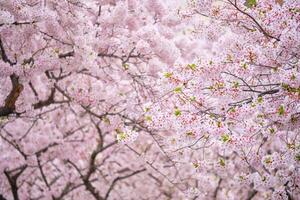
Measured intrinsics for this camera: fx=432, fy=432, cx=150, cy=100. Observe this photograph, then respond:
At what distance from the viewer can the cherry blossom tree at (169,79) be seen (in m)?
4.38

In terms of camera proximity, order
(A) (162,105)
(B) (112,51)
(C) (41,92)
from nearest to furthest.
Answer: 1. (A) (162,105)
2. (B) (112,51)
3. (C) (41,92)

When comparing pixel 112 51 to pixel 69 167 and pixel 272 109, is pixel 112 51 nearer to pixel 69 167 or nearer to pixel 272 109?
pixel 272 109

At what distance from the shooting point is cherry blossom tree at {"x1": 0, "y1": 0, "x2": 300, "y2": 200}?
4.38 meters

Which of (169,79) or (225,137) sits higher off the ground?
(169,79)

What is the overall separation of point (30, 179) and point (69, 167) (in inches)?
58.2

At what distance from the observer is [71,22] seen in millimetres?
6699

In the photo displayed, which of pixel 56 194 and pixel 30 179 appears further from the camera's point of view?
pixel 30 179

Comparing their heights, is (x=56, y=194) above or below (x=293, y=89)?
above

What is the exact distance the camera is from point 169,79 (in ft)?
15.7

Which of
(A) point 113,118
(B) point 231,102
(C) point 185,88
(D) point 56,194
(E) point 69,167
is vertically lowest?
(B) point 231,102

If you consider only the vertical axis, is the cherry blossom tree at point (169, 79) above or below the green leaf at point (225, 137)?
above

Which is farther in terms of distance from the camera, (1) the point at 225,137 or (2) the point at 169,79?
(2) the point at 169,79

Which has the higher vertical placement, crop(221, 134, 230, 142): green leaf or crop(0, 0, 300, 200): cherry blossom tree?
crop(0, 0, 300, 200): cherry blossom tree

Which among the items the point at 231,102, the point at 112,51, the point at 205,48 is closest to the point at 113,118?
the point at 112,51
